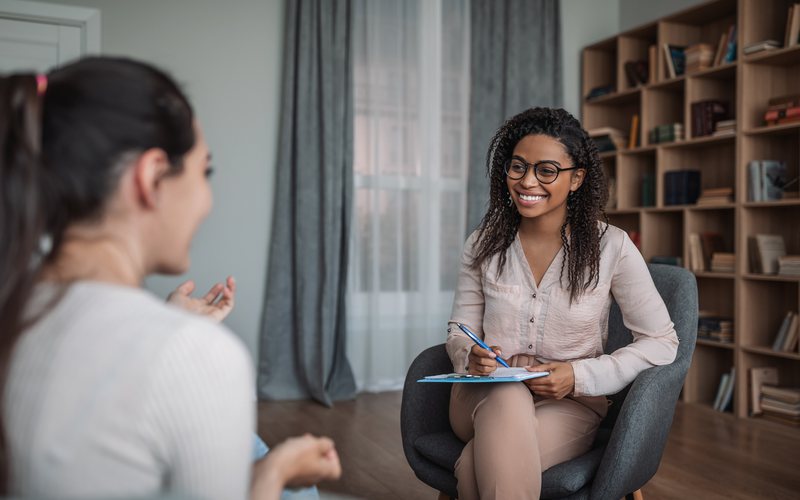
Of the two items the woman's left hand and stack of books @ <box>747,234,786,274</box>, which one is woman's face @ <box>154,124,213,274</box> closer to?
the woman's left hand

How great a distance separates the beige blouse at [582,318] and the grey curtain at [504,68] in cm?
261

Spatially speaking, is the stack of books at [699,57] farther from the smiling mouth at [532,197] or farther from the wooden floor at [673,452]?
the smiling mouth at [532,197]

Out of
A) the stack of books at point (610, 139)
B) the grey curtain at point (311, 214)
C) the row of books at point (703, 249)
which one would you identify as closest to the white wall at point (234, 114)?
the grey curtain at point (311, 214)

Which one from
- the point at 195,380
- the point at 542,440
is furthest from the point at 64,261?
the point at 542,440

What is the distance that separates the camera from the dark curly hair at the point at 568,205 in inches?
72.6

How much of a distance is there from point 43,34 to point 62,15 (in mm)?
149

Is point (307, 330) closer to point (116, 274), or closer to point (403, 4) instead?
point (403, 4)

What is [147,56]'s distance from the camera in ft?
13.0

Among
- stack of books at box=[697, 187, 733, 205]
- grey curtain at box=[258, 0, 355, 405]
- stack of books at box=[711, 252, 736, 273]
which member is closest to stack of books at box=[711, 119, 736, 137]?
stack of books at box=[697, 187, 733, 205]

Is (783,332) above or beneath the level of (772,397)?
Result: above

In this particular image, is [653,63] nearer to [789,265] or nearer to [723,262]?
[723,262]

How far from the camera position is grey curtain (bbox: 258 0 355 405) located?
4141 mm

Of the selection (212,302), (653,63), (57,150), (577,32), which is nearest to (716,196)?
(653,63)

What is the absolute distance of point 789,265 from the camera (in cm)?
362
